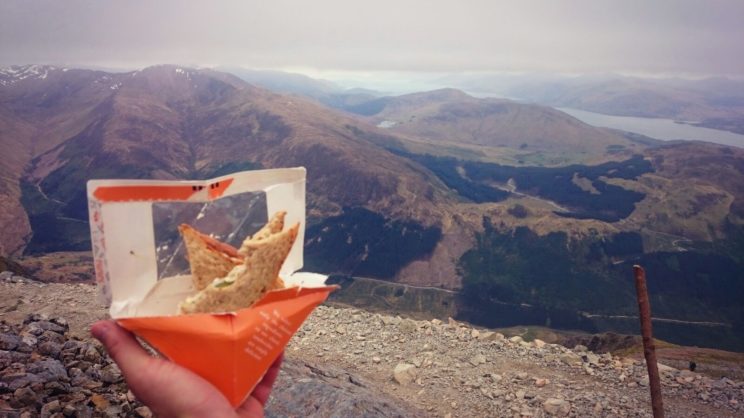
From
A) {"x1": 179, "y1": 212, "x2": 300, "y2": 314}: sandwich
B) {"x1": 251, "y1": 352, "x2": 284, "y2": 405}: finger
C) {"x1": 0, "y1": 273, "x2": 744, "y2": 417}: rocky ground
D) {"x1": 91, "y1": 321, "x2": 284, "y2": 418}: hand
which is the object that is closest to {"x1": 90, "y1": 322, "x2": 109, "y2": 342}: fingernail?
{"x1": 91, "y1": 321, "x2": 284, "y2": 418}: hand

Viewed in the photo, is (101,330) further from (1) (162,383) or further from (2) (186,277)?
(2) (186,277)

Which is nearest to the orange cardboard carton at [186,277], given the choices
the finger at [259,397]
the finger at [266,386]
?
the finger at [259,397]

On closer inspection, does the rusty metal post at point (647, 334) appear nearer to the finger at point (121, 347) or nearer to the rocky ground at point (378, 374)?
the rocky ground at point (378, 374)

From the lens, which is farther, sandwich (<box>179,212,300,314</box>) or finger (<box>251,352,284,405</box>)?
finger (<box>251,352,284,405</box>)

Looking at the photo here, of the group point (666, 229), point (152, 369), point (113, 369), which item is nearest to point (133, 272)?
point (152, 369)

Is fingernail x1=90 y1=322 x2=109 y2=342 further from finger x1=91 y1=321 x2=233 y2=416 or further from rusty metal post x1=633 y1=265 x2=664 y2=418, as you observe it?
rusty metal post x1=633 y1=265 x2=664 y2=418

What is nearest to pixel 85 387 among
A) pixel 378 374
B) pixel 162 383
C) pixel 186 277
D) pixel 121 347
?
pixel 186 277
